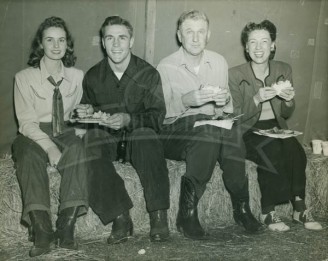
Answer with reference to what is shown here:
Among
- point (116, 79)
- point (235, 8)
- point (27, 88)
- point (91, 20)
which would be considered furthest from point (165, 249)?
point (235, 8)

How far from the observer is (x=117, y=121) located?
3.45 m

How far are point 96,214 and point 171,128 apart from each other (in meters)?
1.03

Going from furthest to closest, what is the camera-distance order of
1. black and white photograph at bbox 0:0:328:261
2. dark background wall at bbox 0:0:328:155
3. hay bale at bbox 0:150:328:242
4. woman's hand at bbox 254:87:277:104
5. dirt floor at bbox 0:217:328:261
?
dark background wall at bbox 0:0:328:155 → woman's hand at bbox 254:87:277:104 → hay bale at bbox 0:150:328:242 → black and white photograph at bbox 0:0:328:261 → dirt floor at bbox 0:217:328:261

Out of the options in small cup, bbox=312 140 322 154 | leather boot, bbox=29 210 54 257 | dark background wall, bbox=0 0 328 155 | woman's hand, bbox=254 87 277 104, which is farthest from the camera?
small cup, bbox=312 140 322 154

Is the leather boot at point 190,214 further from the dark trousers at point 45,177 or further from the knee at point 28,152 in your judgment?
the knee at point 28,152

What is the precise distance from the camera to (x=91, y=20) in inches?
173

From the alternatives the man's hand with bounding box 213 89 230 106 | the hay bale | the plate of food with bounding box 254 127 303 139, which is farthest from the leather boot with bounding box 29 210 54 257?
the plate of food with bounding box 254 127 303 139

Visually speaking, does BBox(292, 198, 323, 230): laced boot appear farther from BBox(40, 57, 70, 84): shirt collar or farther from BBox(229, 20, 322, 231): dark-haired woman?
BBox(40, 57, 70, 84): shirt collar

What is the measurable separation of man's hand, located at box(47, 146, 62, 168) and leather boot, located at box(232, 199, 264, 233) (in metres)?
1.57

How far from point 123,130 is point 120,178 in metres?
0.47

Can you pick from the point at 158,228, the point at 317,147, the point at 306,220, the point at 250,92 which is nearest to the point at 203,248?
the point at 158,228

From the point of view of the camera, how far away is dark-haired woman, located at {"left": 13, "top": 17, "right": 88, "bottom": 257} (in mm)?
3025

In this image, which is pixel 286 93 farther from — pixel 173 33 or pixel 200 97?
pixel 173 33

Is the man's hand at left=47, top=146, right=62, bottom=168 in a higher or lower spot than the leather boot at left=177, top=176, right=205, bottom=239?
higher
